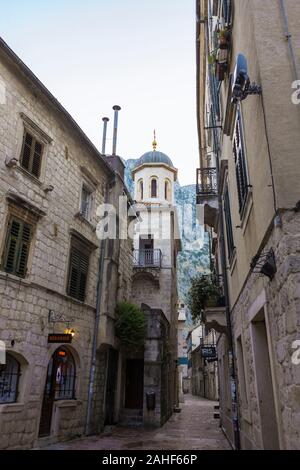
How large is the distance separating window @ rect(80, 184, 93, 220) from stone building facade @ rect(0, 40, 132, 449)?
0.14ft

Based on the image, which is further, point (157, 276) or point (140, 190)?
point (140, 190)

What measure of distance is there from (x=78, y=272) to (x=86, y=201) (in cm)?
305

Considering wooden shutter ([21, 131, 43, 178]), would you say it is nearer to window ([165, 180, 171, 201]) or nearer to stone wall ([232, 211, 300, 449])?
stone wall ([232, 211, 300, 449])

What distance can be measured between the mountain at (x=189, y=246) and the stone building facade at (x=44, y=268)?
93.8 meters

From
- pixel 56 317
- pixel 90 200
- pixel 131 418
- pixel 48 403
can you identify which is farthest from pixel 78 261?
pixel 131 418

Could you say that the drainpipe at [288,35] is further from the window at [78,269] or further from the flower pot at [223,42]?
the window at [78,269]

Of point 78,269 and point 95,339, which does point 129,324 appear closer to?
point 95,339

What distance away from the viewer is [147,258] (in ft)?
86.5

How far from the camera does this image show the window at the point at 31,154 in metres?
10.6

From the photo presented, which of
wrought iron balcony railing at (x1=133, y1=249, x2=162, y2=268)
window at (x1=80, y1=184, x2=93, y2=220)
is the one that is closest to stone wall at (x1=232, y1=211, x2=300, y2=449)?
window at (x1=80, y1=184, x2=93, y2=220)

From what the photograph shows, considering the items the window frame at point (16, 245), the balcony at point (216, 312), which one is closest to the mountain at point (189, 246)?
the balcony at point (216, 312)

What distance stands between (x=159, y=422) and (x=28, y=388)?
8.15 m

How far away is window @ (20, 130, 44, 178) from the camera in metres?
10.6

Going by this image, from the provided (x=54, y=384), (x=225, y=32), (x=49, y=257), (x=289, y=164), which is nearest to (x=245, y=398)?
(x=289, y=164)
